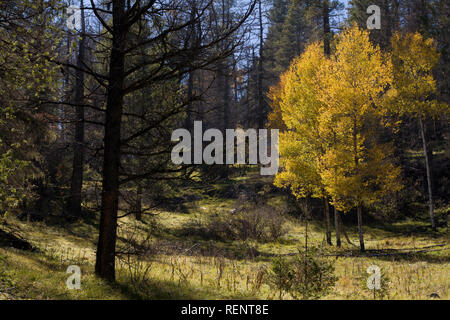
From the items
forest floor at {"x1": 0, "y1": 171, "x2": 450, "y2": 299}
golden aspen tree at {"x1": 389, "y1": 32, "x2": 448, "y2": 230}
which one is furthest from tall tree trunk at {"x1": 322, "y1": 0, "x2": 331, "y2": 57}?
forest floor at {"x1": 0, "y1": 171, "x2": 450, "y2": 299}

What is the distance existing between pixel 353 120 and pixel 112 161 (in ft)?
36.1

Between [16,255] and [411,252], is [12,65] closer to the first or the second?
[16,255]

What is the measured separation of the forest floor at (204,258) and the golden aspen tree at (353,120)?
2668mm

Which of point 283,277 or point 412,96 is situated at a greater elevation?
point 412,96

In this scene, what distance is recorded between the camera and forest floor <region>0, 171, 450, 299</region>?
5.93m

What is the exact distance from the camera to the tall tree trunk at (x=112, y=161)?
6.11 m

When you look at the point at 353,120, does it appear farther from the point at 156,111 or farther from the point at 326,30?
the point at 326,30

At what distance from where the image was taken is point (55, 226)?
14789 mm

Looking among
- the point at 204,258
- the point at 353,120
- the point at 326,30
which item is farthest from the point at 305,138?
the point at 326,30

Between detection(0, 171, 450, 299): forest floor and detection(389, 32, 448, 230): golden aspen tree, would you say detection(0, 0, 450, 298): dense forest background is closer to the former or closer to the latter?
detection(389, 32, 448, 230): golden aspen tree

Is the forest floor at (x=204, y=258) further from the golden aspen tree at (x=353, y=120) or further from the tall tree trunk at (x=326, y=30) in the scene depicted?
the tall tree trunk at (x=326, y=30)

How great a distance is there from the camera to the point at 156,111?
7719mm
